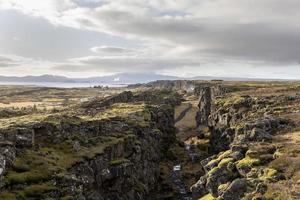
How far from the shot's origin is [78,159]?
6962 centimetres

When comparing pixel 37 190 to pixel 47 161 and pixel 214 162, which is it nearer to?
pixel 47 161

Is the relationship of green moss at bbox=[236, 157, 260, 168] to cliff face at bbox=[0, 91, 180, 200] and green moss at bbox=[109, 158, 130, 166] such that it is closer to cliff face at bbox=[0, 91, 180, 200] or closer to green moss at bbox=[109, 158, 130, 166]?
cliff face at bbox=[0, 91, 180, 200]

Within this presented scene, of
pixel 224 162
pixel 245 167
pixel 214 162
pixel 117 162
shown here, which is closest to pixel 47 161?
pixel 117 162

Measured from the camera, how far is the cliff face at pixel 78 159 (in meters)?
55.7

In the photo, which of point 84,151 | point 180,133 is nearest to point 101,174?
point 84,151

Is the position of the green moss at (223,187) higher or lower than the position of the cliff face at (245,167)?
lower

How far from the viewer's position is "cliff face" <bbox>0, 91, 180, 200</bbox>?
5569 centimetres

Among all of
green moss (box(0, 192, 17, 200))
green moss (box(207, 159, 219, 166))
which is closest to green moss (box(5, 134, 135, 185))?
green moss (box(0, 192, 17, 200))

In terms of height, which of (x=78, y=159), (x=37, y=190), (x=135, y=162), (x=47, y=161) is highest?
(x=47, y=161)

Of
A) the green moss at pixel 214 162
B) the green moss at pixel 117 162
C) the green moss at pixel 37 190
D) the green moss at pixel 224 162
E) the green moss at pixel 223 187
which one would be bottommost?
the green moss at pixel 117 162

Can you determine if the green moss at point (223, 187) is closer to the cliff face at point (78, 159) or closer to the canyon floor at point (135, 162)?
the canyon floor at point (135, 162)

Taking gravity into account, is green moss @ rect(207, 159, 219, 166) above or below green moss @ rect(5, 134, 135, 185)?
below

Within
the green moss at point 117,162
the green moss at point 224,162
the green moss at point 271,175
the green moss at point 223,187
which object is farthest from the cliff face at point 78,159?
the green moss at point 271,175

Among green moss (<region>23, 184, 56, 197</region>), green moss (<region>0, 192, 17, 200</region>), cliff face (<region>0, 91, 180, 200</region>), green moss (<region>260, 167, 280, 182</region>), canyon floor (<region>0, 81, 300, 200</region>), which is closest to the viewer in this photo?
green moss (<region>0, 192, 17, 200</region>)
